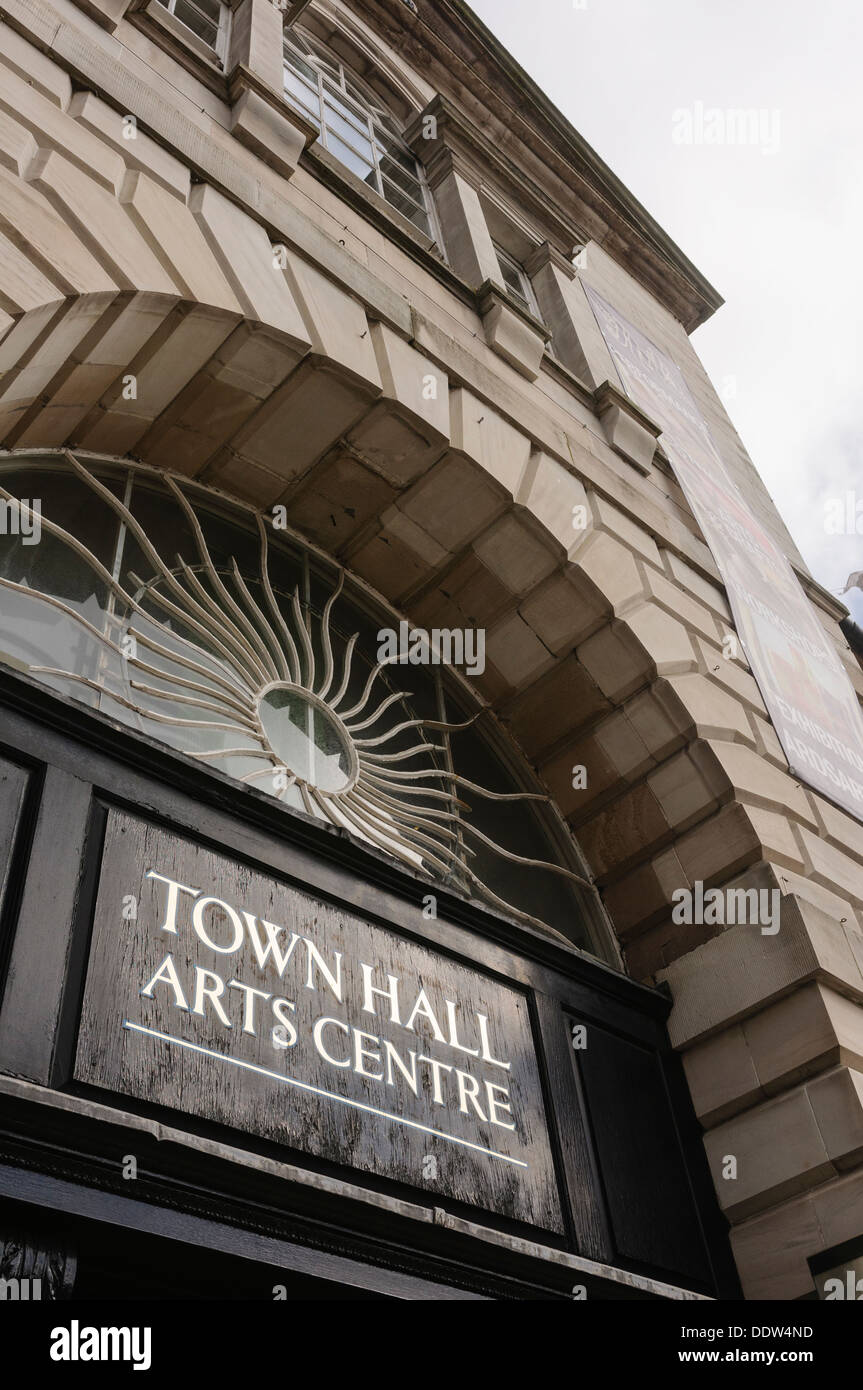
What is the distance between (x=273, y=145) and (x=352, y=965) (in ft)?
15.0

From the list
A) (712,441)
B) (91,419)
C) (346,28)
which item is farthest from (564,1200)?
(346,28)

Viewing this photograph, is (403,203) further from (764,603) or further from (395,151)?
(764,603)

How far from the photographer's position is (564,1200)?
14.8ft

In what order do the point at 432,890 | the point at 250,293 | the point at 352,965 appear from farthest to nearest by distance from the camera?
the point at 250,293, the point at 432,890, the point at 352,965

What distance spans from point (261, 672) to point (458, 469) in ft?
5.69

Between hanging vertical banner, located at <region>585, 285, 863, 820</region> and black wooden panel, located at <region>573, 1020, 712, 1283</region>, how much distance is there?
89.2 inches

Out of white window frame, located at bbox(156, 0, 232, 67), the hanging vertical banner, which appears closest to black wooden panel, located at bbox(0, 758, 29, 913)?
the hanging vertical banner

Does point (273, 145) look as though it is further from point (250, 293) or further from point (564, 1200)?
point (564, 1200)

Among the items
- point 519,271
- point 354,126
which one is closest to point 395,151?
point 354,126

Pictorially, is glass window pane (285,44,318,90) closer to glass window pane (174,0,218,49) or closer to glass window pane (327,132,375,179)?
glass window pane (327,132,375,179)

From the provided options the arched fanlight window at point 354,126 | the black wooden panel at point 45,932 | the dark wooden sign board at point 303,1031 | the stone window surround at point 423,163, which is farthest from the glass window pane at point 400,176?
the black wooden panel at point 45,932

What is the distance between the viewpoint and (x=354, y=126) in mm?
9617

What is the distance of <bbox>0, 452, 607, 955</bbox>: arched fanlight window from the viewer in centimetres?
467

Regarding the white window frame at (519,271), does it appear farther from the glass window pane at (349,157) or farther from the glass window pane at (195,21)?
the glass window pane at (195,21)
